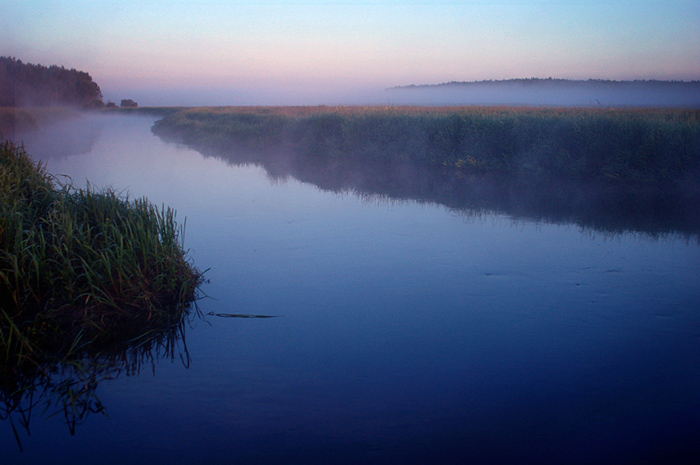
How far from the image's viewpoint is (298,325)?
4.29 meters

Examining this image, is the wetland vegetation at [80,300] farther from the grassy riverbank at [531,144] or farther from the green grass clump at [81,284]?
the grassy riverbank at [531,144]

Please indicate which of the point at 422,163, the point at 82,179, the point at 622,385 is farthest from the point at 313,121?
the point at 622,385

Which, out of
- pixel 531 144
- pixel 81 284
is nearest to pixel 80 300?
pixel 81 284

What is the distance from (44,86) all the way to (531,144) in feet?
119

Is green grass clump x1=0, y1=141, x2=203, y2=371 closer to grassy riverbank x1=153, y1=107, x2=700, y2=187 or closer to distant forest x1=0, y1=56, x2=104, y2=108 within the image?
grassy riverbank x1=153, y1=107, x2=700, y2=187

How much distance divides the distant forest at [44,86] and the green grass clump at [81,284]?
19.1m

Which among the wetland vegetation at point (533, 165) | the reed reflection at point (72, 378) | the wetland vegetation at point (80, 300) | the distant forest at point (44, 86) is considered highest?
the distant forest at point (44, 86)

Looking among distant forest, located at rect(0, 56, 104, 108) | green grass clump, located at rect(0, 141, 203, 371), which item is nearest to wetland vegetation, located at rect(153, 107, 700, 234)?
green grass clump, located at rect(0, 141, 203, 371)


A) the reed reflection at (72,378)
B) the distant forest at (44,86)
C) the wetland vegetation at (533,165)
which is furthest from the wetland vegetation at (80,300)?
the distant forest at (44,86)

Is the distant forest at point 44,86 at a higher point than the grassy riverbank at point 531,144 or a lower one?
higher

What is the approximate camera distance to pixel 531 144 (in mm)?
12297

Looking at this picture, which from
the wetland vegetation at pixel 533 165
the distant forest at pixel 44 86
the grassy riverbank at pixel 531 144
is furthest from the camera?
the distant forest at pixel 44 86

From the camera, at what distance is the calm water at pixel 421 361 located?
2.83 m

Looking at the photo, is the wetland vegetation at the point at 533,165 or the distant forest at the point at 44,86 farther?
the distant forest at the point at 44,86
